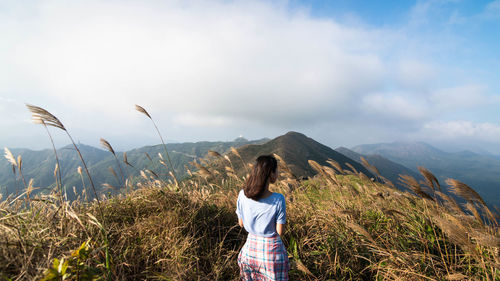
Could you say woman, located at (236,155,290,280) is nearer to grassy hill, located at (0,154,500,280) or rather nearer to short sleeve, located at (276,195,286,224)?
short sleeve, located at (276,195,286,224)

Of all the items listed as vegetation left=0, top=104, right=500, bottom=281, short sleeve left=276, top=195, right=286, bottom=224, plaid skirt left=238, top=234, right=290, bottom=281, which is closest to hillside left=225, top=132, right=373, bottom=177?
vegetation left=0, top=104, right=500, bottom=281

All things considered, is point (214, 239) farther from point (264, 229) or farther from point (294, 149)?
point (294, 149)

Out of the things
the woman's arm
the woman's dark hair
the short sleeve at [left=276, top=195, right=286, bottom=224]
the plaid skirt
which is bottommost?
the plaid skirt

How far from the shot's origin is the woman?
303cm

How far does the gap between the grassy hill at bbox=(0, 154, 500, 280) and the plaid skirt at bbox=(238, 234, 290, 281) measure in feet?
0.93

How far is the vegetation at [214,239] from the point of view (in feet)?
8.39

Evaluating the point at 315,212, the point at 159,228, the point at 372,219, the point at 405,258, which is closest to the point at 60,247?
the point at 159,228

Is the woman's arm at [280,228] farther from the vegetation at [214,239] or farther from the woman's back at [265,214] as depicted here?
the vegetation at [214,239]

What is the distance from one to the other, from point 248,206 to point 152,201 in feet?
6.71

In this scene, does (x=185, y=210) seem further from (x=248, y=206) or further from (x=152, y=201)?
(x=248, y=206)

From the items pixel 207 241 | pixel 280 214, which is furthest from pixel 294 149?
pixel 280 214

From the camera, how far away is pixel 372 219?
15.1ft

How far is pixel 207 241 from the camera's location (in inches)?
155

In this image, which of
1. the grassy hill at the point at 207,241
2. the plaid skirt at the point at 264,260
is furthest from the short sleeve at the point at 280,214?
the grassy hill at the point at 207,241
